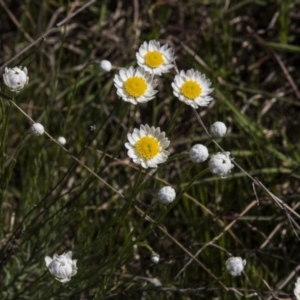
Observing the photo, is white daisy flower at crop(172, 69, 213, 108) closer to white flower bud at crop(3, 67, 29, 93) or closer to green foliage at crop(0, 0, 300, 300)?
green foliage at crop(0, 0, 300, 300)

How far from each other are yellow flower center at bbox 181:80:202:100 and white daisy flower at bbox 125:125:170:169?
0.11 meters

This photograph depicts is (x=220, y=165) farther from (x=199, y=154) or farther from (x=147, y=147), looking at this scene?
(x=147, y=147)

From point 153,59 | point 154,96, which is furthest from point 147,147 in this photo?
point 153,59

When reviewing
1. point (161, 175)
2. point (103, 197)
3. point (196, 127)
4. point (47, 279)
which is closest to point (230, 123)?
point (196, 127)

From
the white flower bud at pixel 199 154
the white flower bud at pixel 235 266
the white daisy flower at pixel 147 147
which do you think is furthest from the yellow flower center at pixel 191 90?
the white flower bud at pixel 235 266

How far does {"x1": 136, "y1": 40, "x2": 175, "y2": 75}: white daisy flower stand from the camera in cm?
139

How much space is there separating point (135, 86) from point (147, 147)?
0.45 feet

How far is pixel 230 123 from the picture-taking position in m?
2.00

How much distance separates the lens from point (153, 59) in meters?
1.40

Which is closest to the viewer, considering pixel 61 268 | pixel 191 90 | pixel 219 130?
pixel 61 268

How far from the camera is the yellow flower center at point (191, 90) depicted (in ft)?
4.42

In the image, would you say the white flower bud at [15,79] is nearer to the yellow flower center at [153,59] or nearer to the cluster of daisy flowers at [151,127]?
the cluster of daisy flowers at [151,127]

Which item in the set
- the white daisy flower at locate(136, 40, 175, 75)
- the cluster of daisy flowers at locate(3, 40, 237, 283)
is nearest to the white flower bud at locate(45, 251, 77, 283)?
the cluster of daisy flowers at locate(3, 40, 237, 283)

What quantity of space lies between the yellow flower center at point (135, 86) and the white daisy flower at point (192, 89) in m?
0.06
